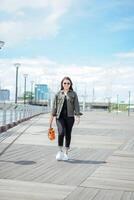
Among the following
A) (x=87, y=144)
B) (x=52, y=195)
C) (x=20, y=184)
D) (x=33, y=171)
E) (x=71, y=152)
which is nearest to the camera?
(x=52, y=195)

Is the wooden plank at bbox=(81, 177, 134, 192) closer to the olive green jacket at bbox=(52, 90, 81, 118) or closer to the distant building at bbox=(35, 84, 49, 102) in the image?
the olive green jacket at bbox=(52, 90, 81, 118)

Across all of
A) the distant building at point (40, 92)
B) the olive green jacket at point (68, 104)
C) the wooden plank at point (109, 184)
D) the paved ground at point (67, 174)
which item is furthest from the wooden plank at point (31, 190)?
the distant building at point (40, 92)

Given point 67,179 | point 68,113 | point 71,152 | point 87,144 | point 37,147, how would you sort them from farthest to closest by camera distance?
point 87,144
point 37,147
point 71,152
point 68,113
point 67,179

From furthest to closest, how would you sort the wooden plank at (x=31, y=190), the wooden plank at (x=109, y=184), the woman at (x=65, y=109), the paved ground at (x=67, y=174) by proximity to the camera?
the woman at (x=65, y=109) < the wooden plank at (x=109, y=184) < the paved ground at (x=67, y=174) < the wooden plank at (x=31, y=190)

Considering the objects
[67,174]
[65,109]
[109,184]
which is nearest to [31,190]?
[109,184]

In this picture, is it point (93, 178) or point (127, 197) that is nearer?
point (127, 197)

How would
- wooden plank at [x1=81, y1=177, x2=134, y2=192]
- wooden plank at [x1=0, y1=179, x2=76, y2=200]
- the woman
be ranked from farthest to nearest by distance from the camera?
the woman → wooden plank at [x1=81, y1=177, x2=134, y2=192] → wooden plank at [x1=0, y1=179, x2=76, y2=200]

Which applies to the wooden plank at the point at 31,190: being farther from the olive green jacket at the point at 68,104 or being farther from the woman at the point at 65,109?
the olive green jacket at the point at 68,104

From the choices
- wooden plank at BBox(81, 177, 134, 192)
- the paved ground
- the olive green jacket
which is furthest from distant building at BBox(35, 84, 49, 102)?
wooden plank at BBox(81, 177, 134, 192)

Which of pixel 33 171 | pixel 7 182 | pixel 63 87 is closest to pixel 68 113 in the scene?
pixel 63 87

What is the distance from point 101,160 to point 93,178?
2.69m

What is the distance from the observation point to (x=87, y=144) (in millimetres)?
15711

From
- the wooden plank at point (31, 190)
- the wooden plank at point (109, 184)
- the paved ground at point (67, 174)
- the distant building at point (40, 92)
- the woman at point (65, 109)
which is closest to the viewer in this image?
the wooden plank at point (31, 190)

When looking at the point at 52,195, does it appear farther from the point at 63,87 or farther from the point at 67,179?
the point at 63,87
